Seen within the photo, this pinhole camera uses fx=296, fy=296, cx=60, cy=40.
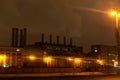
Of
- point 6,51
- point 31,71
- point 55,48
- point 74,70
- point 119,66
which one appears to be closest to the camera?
point 119,66

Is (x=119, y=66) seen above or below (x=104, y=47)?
below

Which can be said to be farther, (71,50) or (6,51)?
(71,50)

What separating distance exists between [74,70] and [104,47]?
8824 cm

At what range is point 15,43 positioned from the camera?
104 meters

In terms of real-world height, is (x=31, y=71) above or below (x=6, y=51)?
below

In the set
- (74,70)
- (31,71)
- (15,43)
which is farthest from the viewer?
(15,43)

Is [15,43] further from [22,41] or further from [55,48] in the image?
[55,48]

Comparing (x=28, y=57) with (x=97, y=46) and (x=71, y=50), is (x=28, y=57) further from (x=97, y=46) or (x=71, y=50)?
(x=97, y=46)

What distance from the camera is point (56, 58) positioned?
3428 inches

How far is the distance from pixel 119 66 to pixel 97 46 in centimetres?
12198

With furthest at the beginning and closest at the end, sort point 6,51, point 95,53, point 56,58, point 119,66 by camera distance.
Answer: point 95,53 < point 56,58 < point 6,51 < point 119,66

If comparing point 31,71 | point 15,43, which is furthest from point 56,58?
point 31,71

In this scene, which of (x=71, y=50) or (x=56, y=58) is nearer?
(x=56, y=58)

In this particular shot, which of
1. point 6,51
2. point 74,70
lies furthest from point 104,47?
point 74,70
